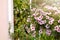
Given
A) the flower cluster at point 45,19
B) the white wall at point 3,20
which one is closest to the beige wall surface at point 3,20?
the white wall at point 3,20

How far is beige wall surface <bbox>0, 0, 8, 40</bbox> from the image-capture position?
1694mm

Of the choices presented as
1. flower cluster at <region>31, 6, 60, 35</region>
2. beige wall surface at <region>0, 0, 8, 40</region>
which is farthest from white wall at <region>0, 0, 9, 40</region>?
flower cluster at <region>31, 6, 60, 35</region>

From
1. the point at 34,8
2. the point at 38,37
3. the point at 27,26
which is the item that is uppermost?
the point at 34,8

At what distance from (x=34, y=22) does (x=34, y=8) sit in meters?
0.16

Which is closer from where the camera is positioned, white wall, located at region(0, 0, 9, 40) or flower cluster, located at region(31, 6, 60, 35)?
flower cluster, located at region(31, 6, 60, 35)

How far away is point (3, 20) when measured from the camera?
171 cm

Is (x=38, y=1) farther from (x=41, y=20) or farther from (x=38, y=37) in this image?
(x=38, y=37)

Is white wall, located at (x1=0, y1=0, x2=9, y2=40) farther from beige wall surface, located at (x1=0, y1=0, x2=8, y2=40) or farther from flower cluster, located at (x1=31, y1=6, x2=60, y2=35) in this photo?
flower cluster, located at (x1=31, y1=6, x2=60, y2=35)

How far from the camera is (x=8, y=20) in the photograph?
170cm

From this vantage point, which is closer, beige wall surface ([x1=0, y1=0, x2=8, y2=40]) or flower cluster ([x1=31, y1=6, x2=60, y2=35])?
flower cluster ([x1=31, y1=6, x2=60, y2=35])

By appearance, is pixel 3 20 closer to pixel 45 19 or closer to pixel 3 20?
pixel 3 20

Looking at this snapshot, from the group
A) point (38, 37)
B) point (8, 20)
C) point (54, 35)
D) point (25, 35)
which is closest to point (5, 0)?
point (8, 20)

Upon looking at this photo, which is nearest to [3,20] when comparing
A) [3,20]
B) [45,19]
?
[3,20]

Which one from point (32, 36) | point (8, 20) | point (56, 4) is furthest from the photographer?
point (8, 20)
